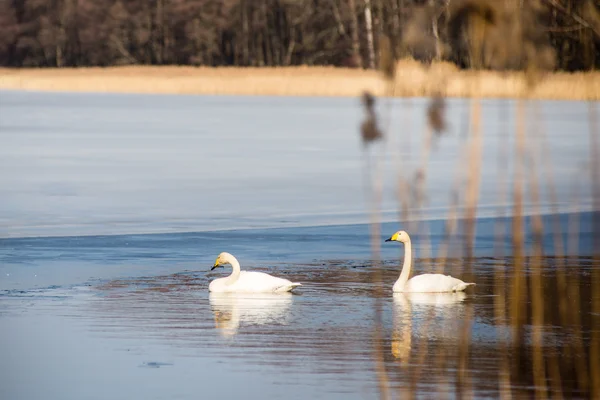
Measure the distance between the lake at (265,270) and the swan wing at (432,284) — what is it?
7cm

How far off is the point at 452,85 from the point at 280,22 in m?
27.1

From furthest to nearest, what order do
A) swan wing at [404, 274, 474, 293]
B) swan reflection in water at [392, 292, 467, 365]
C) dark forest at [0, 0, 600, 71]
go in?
dark forest at [0, 0, 600, 71], swan wing at [404, 274, 474, 293], swan reflection in water at [392, 292, 467, 365]

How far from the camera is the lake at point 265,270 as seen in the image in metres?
5.34

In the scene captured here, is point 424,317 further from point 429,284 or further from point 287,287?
point 287,287

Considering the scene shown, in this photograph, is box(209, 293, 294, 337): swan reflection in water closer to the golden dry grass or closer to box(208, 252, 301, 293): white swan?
box(208, 252, 301, 293): white swan

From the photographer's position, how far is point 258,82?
34.3 m

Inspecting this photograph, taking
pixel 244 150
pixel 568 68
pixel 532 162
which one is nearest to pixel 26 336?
pixel 532 162

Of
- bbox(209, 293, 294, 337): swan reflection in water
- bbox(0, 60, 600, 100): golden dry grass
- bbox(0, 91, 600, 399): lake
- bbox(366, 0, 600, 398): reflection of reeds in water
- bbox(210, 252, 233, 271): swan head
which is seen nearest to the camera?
bbox(366, 0, 600, 398): reflection of reeds in water

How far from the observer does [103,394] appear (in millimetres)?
5016

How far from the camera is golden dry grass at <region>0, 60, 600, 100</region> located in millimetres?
28459

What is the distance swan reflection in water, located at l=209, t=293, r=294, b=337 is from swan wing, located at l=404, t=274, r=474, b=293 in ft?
2.34

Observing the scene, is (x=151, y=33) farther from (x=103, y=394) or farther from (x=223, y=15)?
(x=103, y=394)

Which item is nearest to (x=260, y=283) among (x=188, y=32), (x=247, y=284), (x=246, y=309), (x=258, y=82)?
(x=247, y=284)

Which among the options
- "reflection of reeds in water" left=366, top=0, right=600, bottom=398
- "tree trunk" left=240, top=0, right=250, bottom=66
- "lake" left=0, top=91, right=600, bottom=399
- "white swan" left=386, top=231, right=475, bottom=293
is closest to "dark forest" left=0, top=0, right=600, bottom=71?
"tree trunk" left=240, top=0, right=250, bottom=66
